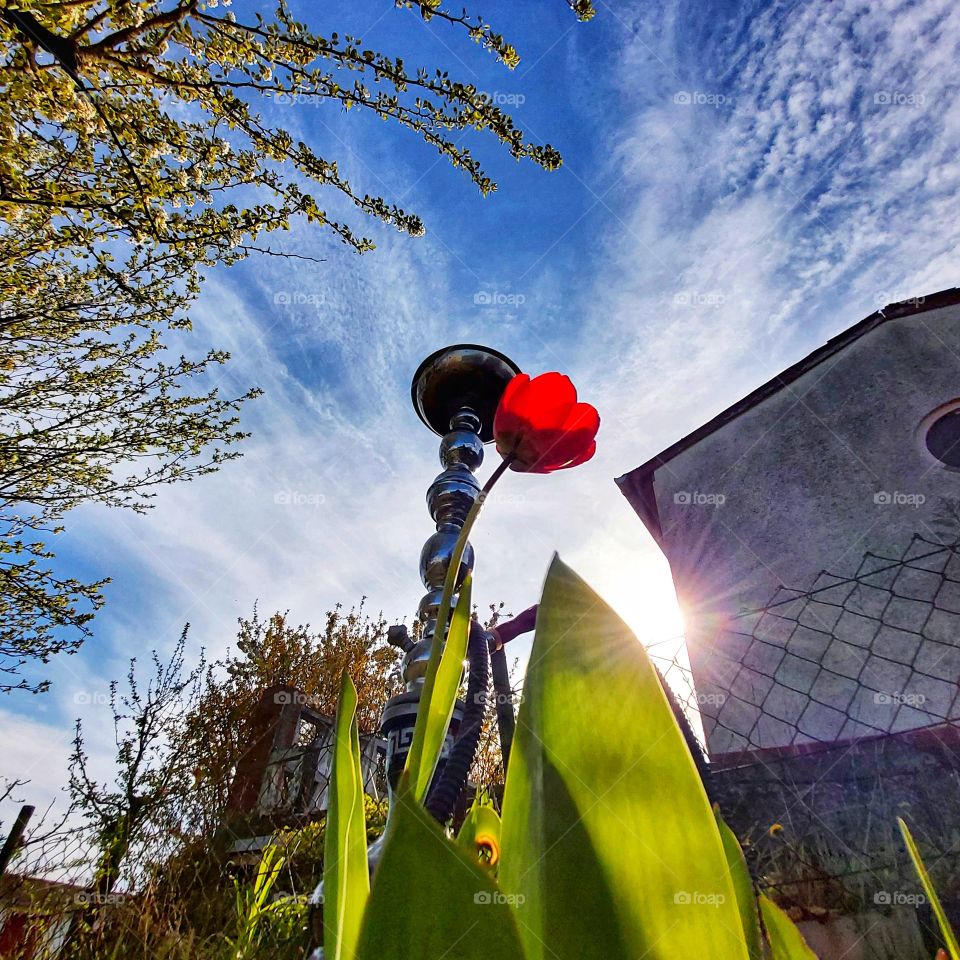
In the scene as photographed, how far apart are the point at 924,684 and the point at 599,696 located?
5.17 meters

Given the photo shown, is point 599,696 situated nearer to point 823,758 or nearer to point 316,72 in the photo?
point 823,758

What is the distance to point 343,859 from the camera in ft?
1.33

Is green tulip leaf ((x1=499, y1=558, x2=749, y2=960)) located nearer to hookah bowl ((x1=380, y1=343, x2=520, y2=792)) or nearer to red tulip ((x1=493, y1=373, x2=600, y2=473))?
red tulip ((x1=493, y1=373, x2=600, y2=473))

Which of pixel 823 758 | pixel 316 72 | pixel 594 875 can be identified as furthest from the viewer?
pixel 316 72

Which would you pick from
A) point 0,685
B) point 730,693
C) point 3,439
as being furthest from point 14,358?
point 730,693

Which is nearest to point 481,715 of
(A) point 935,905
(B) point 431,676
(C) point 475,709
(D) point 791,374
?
(C) point 475,709

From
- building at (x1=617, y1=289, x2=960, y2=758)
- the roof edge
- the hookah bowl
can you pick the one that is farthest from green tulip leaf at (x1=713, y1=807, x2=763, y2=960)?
the roof edge

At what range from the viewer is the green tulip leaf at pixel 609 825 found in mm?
273

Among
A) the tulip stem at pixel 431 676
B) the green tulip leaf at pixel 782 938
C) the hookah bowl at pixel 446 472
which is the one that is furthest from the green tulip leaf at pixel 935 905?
the hookah bowl at pixel 446 472

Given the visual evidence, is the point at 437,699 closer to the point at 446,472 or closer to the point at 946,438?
the point at 446,472

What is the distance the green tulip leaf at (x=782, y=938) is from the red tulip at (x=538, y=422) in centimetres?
55

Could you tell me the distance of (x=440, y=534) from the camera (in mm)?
1518

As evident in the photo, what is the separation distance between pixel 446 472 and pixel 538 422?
3.02ft

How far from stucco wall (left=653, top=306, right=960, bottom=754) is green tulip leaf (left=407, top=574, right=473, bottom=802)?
3653 millimetres
